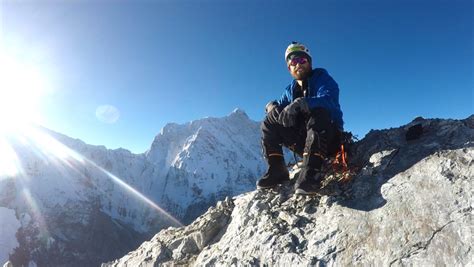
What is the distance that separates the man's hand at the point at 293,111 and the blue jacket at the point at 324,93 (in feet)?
0.38

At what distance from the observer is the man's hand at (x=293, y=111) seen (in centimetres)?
758

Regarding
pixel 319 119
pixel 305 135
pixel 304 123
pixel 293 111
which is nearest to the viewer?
pixel 319 119

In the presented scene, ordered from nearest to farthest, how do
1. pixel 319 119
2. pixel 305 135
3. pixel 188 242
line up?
1. pixel 319 119
2. pixel 305 135
3. pixel 188 242

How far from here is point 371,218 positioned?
638cm

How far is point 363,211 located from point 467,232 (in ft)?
5.29

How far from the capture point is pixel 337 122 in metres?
8.00

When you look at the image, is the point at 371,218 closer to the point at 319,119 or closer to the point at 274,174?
the point at 319,119

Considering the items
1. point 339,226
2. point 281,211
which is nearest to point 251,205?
point 281,211

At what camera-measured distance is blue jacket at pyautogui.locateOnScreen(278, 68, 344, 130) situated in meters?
7.57

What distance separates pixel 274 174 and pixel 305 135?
1.06m

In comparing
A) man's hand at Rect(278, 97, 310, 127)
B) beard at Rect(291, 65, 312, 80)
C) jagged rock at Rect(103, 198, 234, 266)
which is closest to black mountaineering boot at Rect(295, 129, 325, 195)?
man's hand at Rect(278, 97, 310, 127)

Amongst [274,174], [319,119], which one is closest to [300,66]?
[319,119]

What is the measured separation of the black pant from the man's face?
1136 mm

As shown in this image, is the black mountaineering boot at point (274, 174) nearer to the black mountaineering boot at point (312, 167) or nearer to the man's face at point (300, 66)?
the black mountaineering boot at point (312, 167)
